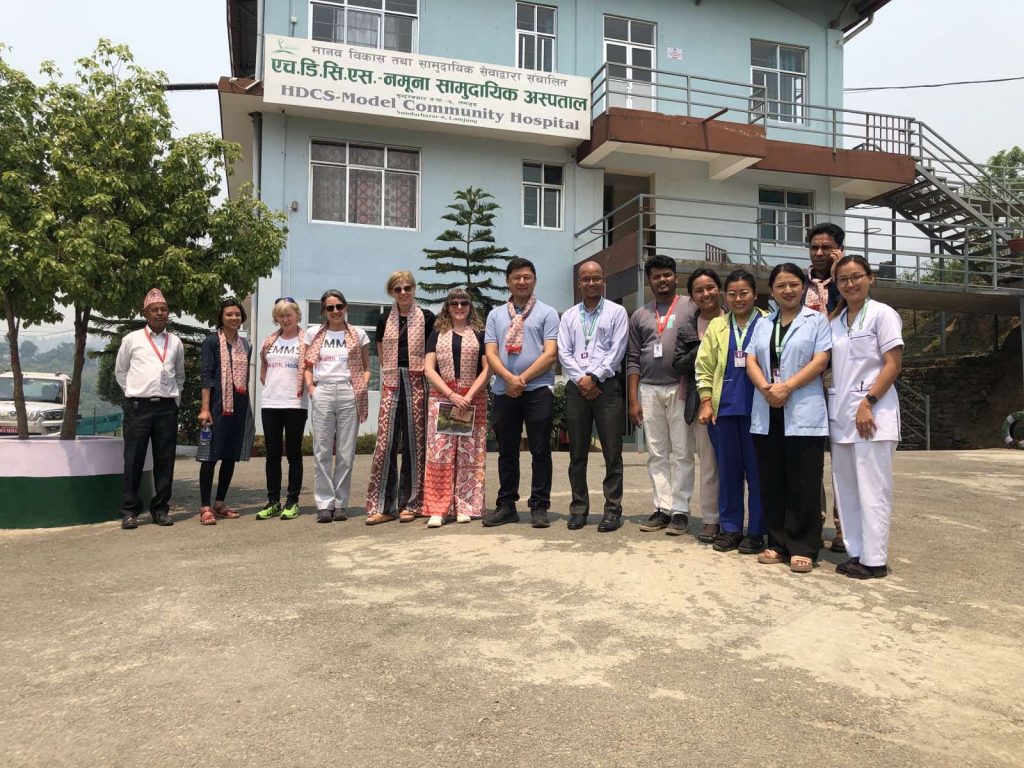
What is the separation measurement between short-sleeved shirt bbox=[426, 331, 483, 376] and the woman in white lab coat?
8.37 feet

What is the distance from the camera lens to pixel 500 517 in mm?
5758

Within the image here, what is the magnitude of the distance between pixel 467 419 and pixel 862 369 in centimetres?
275

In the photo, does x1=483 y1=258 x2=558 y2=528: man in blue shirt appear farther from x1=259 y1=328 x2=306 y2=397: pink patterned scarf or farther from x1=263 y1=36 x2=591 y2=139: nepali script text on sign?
x1=263 y1=36 x2=591 y2=139: nepali script text on sign

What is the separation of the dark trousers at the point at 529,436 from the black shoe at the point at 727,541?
4.17 feet

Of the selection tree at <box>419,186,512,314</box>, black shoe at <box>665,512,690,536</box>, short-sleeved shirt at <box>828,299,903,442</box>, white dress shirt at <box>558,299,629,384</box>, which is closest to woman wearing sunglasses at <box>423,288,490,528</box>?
white dress shirt at <box>558,299,629,384</box>

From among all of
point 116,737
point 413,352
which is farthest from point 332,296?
point 116,737

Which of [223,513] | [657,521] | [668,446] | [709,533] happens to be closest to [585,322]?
[668,446]

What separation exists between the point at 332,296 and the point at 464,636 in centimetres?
356

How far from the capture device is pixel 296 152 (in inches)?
606

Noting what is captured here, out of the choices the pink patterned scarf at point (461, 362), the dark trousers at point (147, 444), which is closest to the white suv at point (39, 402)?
the dark trousers at point (147, 444)

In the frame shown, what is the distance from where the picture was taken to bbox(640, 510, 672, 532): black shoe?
5.46m

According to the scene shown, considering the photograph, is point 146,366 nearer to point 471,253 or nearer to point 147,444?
point 147,444

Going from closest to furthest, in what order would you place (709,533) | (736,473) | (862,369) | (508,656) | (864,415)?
(508,656) < (864,415) < (862,369) < (736,473) < (709,533)

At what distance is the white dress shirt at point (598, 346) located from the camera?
216 inches
